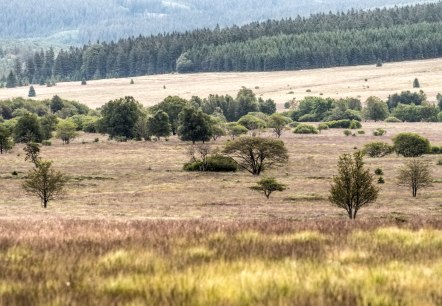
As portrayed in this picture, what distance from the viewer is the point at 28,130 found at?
373 feet

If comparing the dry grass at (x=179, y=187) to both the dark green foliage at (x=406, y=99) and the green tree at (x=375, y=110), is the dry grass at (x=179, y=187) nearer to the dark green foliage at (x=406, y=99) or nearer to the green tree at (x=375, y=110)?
the green tree at (x=375, y=110)

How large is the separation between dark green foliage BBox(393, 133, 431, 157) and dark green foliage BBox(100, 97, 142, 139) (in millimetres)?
52191

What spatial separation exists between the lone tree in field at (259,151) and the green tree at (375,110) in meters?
89.4

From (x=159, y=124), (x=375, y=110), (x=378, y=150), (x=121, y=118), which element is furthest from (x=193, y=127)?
(x=375, y=110)

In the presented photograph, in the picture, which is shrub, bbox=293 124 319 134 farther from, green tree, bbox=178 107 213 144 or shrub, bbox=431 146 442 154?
shrub, bbox=431 146 442 154

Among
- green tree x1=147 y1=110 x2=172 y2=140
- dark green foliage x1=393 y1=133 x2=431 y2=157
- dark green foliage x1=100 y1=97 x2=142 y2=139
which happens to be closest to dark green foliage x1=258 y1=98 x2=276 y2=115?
dark green foliage x1=100 y1=97 x2=142 y2=139

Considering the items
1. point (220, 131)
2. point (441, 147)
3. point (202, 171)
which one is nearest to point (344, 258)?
point (202, 171)

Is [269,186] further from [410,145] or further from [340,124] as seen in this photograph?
[340,124]

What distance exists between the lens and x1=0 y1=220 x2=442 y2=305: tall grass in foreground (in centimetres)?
639

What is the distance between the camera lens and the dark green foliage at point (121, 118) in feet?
402

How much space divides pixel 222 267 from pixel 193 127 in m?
105

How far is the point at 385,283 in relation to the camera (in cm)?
722

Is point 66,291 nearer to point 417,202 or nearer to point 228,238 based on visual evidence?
point 228,238

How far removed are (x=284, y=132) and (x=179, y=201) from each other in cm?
9044
